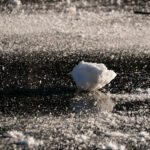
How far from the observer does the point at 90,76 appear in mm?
4570

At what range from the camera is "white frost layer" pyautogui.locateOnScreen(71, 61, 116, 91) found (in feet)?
15.0

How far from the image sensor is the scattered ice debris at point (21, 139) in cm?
357

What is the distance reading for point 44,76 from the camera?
509cm

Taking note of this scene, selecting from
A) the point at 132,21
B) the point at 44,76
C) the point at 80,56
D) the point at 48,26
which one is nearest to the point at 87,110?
the point at 44,76

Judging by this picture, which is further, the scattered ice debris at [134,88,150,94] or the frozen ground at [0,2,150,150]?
the scattered ice debris at [134,88,150,94]

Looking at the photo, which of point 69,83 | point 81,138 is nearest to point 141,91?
point 69,83

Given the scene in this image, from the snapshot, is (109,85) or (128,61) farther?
(128,61)

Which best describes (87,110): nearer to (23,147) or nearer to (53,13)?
(23,147)

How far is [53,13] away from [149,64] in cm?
232

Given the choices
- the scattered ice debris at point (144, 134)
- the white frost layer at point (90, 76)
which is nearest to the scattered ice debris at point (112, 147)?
the scattered ice debris at point (144, 134)

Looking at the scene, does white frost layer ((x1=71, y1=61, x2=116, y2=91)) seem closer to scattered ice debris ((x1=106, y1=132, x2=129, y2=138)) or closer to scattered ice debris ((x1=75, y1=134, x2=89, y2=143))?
scattered ice debris ((x1=106, y1=132, x2=129, y2=138))

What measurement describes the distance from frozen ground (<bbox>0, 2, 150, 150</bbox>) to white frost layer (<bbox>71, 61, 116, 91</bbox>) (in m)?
0.08

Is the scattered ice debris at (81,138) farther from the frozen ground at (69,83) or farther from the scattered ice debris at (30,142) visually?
the scattered ice debris at (30,142)

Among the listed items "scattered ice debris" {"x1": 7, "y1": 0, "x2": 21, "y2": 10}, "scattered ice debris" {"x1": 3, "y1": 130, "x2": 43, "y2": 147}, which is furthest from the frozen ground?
"scattered ice debris" {"x1": 7, "y1": 0, "x2": 21, "y2": 10}
